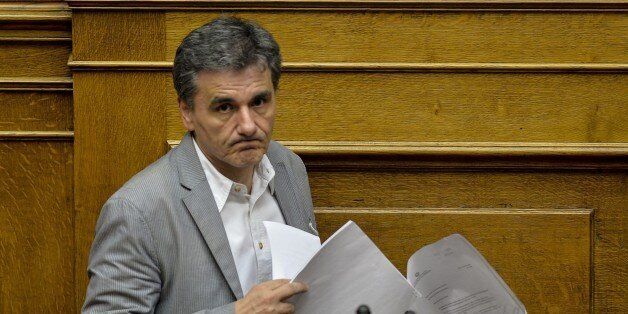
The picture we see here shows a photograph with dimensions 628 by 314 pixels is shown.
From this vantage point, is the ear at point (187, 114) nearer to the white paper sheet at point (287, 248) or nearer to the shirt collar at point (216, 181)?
the shirt collar at point (216, 181)

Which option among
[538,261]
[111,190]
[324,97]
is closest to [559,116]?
[538,261]

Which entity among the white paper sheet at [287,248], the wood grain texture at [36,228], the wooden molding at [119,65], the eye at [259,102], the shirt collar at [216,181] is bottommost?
the wood grain texture at [36,228]

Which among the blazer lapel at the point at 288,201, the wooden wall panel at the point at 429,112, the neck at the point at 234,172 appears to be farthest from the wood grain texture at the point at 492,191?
the neck at the point at 234,172

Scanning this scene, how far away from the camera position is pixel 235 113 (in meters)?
2.31

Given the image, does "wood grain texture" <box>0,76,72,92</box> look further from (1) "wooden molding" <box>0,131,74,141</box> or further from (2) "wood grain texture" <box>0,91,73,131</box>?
(1) "wooden molding" <box>0,131,74,141</box>

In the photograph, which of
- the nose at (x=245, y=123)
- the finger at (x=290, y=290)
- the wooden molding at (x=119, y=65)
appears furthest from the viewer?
the wooden molding at (x=119, y=65)

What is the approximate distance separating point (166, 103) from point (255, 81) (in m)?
0.58

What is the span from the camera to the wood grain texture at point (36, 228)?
9.33 ft

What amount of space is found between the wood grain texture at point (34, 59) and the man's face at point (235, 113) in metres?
0.70

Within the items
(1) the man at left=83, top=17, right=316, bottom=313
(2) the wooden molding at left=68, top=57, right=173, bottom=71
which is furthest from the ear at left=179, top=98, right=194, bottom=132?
(2) the wooden molding at left=68, top=57, right=173, bottom=71

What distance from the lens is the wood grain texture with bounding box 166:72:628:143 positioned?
2834mm

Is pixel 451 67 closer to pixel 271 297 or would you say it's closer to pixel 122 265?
pixel 271 297

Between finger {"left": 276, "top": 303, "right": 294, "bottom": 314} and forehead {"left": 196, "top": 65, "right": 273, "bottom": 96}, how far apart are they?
500mm

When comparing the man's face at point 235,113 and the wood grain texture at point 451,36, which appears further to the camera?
the wood grain texture at point 451,36
